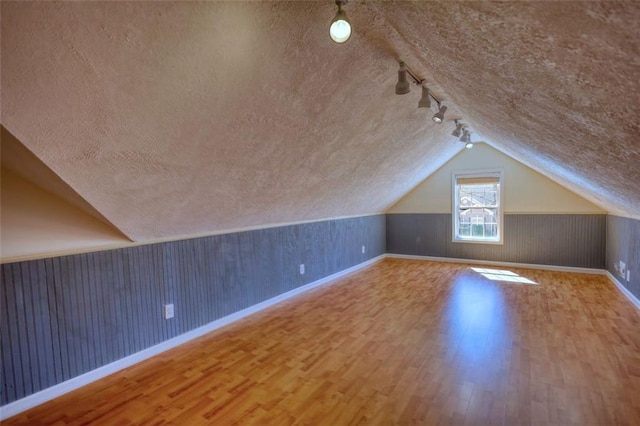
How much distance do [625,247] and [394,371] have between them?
3841 mm

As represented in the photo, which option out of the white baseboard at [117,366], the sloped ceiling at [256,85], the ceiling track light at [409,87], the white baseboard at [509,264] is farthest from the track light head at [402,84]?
the white baseboard at [509,264]

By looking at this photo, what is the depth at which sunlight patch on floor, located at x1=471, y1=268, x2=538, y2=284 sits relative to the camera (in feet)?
15.9

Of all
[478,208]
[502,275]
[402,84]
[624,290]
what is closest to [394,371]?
[402,84]

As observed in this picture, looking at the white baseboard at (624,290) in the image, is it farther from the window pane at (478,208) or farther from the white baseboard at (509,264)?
the window pane at (478,208)

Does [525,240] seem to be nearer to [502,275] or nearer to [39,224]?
[502,275]

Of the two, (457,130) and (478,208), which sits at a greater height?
(457,130)

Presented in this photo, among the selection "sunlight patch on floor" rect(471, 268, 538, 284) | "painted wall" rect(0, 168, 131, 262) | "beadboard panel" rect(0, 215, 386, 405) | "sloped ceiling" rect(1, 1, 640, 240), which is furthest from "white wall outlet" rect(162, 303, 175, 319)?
"sunlight patch on floor" rect(471, 268, 538, 284)

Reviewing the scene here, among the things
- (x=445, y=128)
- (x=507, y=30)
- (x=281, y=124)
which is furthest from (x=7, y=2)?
(x=445, y=128)

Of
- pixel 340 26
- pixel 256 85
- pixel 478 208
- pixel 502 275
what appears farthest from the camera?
pixel 478 208

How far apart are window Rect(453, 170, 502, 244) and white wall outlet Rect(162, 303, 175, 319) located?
528 cm

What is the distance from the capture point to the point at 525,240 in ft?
18.5

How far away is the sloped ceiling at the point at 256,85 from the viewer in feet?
3.63

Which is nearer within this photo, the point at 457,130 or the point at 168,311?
the point at 168,311

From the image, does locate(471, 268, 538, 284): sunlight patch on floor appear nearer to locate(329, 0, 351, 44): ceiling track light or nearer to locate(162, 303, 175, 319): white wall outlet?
locate(162, 303, 175, 319): white wall outlet
